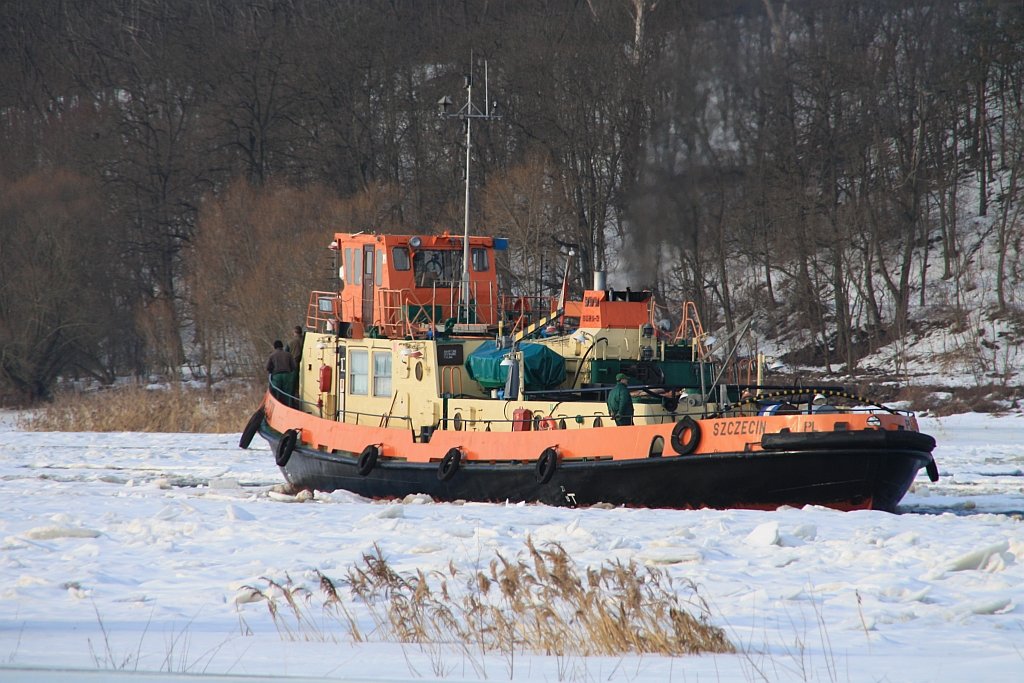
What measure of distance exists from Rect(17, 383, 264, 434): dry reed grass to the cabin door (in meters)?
11.5

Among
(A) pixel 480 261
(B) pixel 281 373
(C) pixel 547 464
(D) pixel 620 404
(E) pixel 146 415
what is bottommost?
(E) pixel 146 415

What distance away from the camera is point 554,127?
33625 millimetres

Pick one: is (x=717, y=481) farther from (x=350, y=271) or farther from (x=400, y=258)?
(x=350, y=271)

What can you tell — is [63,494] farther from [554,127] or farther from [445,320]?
[554,127]

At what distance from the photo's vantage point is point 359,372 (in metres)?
18.0

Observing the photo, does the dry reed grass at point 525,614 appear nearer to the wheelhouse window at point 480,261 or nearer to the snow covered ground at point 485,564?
the snow covered ground at point 485,564

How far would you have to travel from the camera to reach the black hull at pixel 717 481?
13484mm

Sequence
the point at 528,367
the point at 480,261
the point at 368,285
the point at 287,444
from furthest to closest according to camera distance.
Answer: the point at 480,261 < the point at 368,285 < the point at 287,444 < the point at 528,367

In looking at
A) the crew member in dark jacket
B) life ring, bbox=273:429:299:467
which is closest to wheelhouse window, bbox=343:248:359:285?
the crew member in dark jacket

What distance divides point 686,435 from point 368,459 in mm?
4690

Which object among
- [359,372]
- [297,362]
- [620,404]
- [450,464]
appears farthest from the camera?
[297,362]

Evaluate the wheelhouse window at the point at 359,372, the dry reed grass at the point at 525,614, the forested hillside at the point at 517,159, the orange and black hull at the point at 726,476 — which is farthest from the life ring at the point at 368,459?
the dry reed grass at the point at 525,614

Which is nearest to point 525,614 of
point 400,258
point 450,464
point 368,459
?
point 450,464

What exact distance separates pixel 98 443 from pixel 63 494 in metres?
10.6
